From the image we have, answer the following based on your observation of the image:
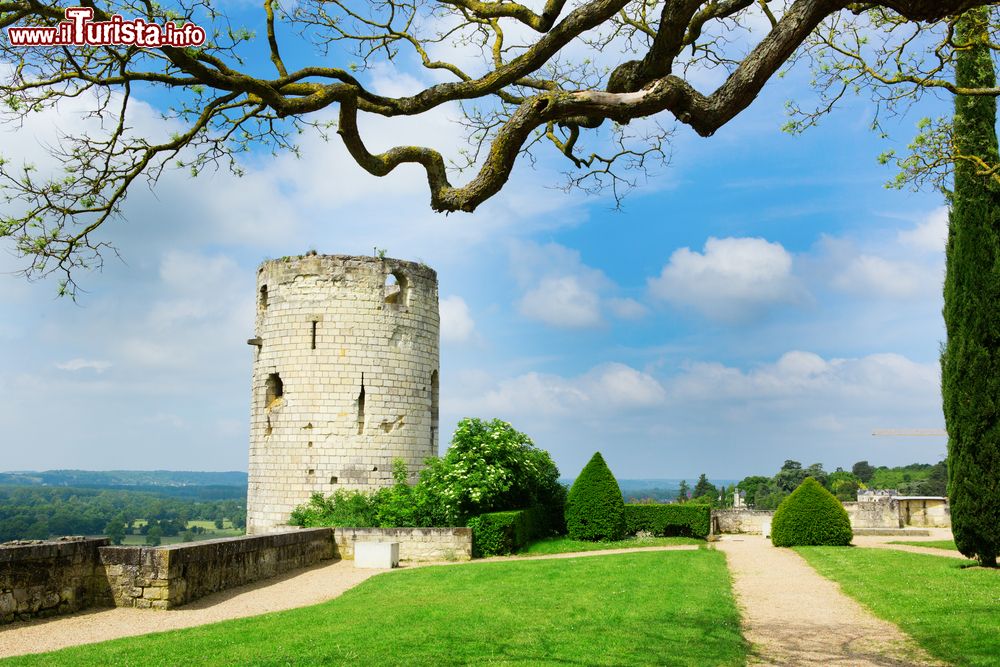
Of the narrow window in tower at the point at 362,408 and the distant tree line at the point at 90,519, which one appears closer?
the narrow window in tower at the point at 362,408

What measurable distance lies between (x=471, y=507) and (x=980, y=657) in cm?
1378

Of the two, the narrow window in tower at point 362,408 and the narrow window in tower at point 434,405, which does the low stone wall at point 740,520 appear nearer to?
the narrow window in tower at point 434,405

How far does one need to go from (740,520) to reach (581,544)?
8284 millimetres

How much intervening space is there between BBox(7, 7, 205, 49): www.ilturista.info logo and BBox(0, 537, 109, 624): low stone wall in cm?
586

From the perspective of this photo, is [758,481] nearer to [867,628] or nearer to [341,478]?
[341,478]

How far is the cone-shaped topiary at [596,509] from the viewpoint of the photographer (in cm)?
2239

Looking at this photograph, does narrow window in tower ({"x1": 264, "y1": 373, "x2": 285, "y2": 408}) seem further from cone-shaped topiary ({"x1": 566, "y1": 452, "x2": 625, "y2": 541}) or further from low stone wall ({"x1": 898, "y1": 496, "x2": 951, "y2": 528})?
low stone wall ({"x1": 898, "y1": 496, "x2": 951, "y2": 528})

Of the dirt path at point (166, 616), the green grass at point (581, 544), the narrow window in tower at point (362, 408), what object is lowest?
the green grass at point (581, 544)

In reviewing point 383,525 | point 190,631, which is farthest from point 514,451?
point 190,631

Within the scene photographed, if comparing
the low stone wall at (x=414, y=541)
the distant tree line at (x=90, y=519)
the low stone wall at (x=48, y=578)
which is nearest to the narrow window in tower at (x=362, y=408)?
the low stone wall at (x=414, y=541)

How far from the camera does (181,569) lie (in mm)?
12359

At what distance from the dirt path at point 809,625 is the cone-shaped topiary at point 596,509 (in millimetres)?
6097

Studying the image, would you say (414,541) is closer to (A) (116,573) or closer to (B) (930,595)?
(A) (116,573)

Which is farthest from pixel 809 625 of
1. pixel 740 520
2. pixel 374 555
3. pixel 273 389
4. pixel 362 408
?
pixel 740 520
